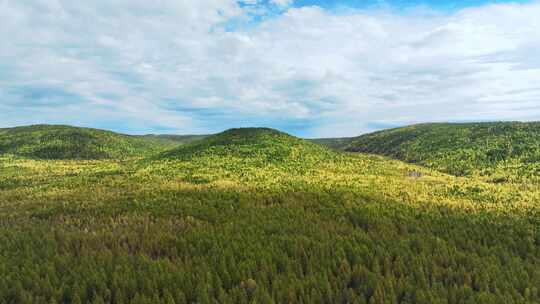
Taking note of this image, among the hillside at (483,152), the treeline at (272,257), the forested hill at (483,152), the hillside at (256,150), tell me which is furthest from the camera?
the hillside at (256,150)

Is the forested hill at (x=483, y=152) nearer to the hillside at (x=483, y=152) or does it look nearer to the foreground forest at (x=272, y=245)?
the hillside at (x=483, y=152)

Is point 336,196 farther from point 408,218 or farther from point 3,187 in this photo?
point 3,187

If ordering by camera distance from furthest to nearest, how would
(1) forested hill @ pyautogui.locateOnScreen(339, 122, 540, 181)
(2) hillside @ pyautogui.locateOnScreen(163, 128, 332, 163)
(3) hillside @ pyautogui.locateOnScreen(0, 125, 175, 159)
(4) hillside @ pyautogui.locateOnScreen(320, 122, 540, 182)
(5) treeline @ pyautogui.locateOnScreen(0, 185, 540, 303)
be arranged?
(3) hillside @ pyautogui.locateOnScreen(0, 125, 175, 159), (2) hillside @ pyautogui.locateOnScreen(163, 128, 332, 163), (1) forested hill @ pyautogui.locateOnScreen(339, 122, 540, 181), (4) hillside @ pyautogui.locateOnScreen(320, 122, 540, 182), (5) treeline @ pyautogui.locateOnScreen(0, 185, 540, 303)

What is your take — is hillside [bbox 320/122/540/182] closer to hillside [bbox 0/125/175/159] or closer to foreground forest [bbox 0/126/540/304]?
foreground forest [bbox 0/126/540/304]

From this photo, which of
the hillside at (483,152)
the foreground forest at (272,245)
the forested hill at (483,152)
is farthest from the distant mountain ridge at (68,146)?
the forested hill at (483,152)

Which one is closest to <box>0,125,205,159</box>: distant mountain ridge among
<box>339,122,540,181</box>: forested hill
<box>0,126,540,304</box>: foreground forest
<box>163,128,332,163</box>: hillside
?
<box>163,128,332,163</box>: hillside

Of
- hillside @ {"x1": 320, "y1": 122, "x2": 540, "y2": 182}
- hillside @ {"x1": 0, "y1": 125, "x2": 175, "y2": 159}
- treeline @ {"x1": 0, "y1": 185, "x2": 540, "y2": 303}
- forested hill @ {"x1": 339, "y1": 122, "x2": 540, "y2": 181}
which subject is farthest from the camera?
hillside @ {"x1": 0, "y1": 125, "x2": 175, "y2": 159}
